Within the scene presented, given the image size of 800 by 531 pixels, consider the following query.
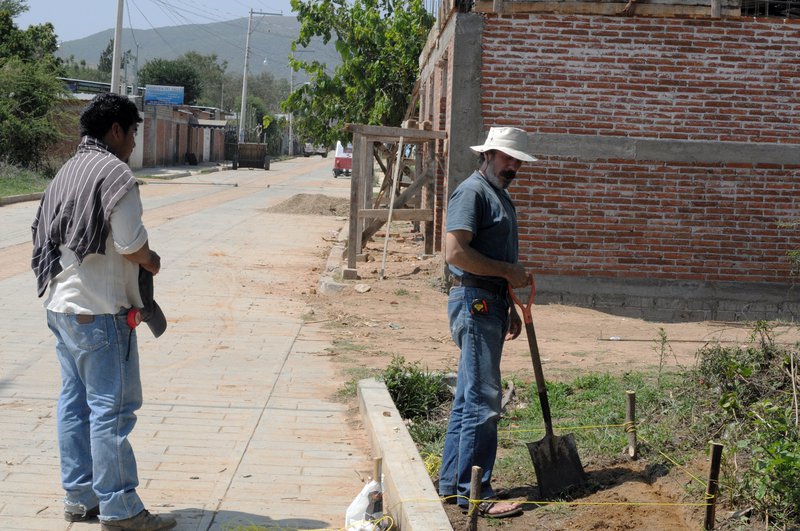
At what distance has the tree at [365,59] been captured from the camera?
25250 millimetres

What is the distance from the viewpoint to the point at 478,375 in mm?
5023

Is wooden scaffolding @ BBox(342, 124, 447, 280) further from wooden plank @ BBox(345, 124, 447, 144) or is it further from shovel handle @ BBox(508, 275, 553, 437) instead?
shovel handle @ BBox(508, 275, 553, 437)

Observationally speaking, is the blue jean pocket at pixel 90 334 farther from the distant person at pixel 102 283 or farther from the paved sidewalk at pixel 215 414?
the paved sidewalk at pixel 215 414

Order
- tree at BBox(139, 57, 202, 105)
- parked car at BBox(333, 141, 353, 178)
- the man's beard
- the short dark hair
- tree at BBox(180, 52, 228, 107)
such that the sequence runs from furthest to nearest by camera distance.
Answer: tree at BBox(180, 52, 228, 107)
tree at BBox(139, 57, 202, 105)
parked car at BBox(333, 141, 353, 178)
the man's beard
the short dark hair

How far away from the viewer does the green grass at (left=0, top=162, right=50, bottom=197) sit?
29019 millimetres

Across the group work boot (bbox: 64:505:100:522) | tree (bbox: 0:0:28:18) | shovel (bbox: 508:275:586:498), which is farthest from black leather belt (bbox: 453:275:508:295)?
tree (bbox: 0:0:28:18)

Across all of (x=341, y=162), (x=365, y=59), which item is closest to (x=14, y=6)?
(x=341, y=162)

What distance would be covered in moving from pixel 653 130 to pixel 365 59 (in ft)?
46.8

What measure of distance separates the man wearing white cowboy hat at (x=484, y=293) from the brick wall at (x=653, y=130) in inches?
313

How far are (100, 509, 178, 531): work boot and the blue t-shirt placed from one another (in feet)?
6.42

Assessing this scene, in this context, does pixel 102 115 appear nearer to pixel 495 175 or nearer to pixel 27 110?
pixel 495 175

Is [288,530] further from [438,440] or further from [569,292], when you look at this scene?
[569,292]

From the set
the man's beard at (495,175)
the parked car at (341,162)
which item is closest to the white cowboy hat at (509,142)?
the man's beard at (495,175)

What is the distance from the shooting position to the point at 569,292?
13.2 m
